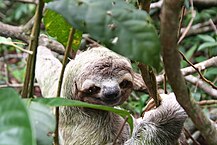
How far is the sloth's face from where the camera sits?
9.27 ft

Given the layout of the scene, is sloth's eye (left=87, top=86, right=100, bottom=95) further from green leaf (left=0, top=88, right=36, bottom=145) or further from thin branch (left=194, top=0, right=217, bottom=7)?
thin branch (left=194, top=0, right=217, bottom=7)

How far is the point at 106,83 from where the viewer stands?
284cm

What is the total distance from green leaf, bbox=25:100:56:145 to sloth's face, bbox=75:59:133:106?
1.32 meters

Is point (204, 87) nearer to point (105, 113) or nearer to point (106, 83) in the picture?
point (105, 113)

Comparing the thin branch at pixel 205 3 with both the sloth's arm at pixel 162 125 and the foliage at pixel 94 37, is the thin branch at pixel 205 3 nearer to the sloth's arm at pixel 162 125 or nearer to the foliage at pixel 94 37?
the sloth's arm at pixel 162 125

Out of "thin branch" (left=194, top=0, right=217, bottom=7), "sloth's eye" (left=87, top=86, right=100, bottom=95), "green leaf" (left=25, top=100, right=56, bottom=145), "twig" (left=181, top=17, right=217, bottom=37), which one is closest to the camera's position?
"green leaf" (left=25, top=100, right=56, bottom=145)

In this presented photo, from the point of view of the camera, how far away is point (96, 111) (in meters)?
3.26

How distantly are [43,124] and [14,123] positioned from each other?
260 millimetres

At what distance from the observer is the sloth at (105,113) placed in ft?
9.48

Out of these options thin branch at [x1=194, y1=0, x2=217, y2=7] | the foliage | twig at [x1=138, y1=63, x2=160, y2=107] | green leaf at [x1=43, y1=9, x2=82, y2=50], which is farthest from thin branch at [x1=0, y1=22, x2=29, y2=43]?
the foliage

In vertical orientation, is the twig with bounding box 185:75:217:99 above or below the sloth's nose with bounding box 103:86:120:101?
below

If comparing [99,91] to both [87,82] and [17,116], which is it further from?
[17,116]

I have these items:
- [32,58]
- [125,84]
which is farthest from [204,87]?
[32,58]

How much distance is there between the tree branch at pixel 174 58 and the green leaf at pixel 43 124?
0.42 meters
